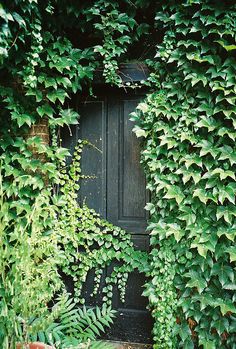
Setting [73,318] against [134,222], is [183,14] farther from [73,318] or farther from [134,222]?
[73,318]

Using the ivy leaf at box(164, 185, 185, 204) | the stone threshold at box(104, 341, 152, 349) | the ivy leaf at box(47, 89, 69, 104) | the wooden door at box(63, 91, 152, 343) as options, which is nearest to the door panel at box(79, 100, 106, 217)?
the wooden door at box(63, 91, 152, 343)

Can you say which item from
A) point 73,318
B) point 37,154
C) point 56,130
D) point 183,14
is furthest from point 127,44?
point 73,318

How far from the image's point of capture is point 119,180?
→ 3791 millimetres

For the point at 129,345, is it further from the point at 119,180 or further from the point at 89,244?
the point at 119,180

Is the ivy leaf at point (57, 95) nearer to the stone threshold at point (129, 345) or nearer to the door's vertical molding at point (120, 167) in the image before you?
the door's vertical molding at point (120, 167)

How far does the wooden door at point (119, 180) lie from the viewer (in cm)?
372

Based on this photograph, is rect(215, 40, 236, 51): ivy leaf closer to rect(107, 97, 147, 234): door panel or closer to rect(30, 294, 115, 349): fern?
rect(107, 97, 147, 234): door panel

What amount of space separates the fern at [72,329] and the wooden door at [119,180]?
28 centimetres

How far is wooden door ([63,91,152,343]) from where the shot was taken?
Result: 372cm

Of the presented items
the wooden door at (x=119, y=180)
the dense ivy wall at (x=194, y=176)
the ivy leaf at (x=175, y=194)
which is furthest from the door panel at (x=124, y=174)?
the ivy leaf at (x=175, y=194)

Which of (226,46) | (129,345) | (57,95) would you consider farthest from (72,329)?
(226,46)

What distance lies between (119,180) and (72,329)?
1403 millimetres

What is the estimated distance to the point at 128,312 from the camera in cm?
373

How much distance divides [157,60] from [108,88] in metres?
0.56
